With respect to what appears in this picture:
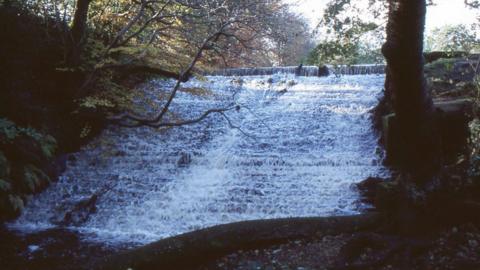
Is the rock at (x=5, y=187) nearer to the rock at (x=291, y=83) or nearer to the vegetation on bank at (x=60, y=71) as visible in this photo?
the vegetation on bank at (x=60, y=71)

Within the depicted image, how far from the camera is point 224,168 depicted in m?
10.5

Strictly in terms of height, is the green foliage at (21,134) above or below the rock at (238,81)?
below

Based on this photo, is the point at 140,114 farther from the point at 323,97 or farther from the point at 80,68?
the point at 323,97

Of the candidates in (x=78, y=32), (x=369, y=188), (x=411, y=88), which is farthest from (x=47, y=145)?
(x=411, y=88)

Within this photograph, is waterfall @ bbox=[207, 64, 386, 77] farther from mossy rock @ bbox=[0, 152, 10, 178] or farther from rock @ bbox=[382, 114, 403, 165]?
mossy rock @ bbox=[0, 152, 10, 178]

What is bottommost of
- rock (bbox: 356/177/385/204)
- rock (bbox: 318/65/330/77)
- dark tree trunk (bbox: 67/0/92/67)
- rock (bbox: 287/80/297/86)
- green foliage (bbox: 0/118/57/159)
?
rock (bbox: 356/177/385/204)

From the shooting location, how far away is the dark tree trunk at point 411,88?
5652mm

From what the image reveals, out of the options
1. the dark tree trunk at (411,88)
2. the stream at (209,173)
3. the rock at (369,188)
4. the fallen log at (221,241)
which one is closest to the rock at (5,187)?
the stream at (209,173)

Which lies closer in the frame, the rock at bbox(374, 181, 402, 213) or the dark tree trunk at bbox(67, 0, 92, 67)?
the rock at bbox(374, 181, 402, 213)

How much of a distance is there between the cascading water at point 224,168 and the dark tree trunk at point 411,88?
7.82ft

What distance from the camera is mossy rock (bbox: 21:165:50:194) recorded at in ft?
30.7

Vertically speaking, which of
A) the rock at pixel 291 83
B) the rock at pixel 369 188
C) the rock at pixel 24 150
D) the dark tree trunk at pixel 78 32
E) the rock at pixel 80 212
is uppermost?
the dark tree trunk at pixel 78 32

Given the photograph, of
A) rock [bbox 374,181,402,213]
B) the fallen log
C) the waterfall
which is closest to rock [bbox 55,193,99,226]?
the fallen log

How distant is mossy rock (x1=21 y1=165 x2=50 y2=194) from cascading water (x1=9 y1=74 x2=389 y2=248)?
0.23 m
